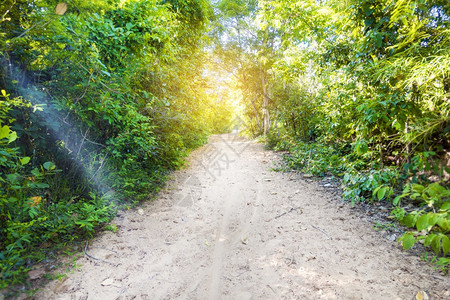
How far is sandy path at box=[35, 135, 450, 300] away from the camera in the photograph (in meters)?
2.12

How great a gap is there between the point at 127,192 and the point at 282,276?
10.1ft

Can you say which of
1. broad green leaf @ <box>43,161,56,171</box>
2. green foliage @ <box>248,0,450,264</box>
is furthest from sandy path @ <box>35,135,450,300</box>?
broad green leaf @ <box>43,161,56,171</box>

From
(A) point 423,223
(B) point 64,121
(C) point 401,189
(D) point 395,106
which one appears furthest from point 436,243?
(B) point 64,121

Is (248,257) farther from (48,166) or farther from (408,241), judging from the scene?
(48,166)

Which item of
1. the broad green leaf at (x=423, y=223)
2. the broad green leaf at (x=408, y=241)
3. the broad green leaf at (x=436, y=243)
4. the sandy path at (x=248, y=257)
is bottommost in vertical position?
the sandy path at (x=248, y=257)

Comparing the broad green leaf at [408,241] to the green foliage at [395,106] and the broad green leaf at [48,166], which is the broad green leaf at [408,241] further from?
the broad green leaf at [48,166]

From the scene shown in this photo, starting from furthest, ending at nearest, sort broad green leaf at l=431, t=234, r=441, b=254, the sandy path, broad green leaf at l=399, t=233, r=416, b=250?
broad green leaf at l=399, t=233, r=416, b=250 < the sandy path < broad green leaf at l=431, t=234, r=441, b=254

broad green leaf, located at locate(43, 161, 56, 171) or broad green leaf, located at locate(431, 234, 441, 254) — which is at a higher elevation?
broad green leaf, located at locate(43, 161, 56, 171)

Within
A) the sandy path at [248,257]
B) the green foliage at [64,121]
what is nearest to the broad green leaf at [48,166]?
the green foliage at [64,121]

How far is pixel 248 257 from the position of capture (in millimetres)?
2758

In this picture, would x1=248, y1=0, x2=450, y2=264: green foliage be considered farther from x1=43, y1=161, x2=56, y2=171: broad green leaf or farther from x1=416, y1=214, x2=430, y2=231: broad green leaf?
x1=43, y1=161, x2=56, y2=171: broad green leaf

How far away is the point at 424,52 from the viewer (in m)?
2.81

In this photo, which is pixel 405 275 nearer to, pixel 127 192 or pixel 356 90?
pixel 356 90

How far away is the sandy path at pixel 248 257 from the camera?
2.12 meters
